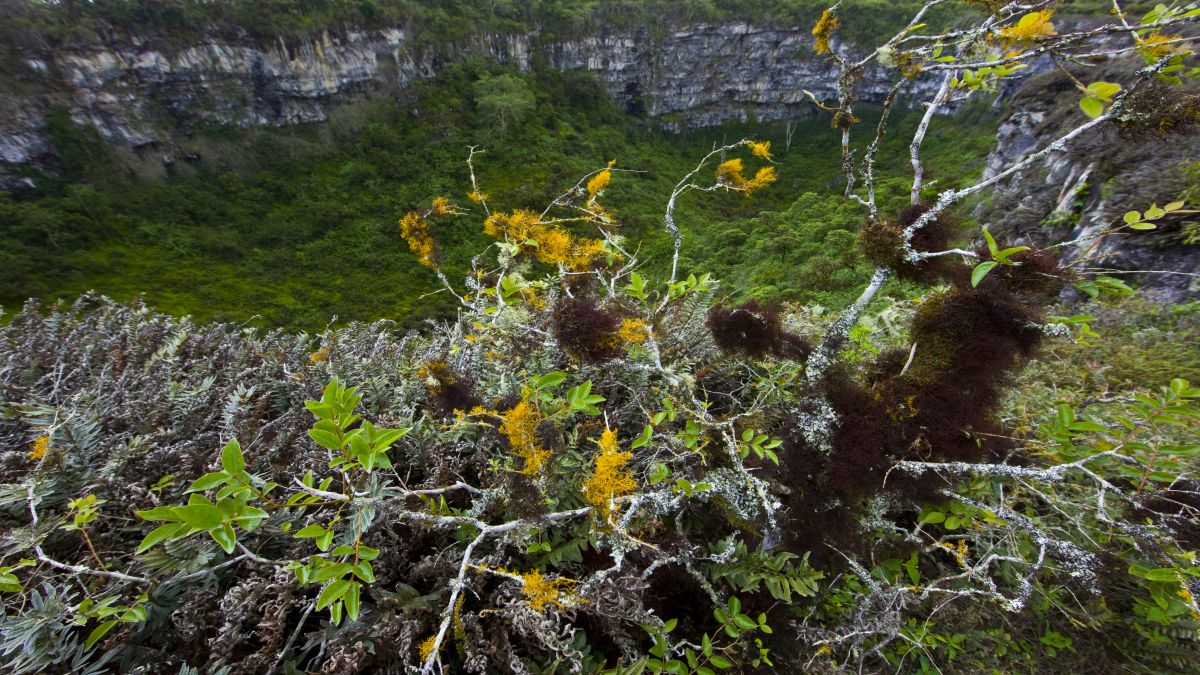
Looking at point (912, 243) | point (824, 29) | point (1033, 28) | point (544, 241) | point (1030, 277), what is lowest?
point (1030, 277)

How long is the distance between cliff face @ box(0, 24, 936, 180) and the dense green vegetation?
1.77 m

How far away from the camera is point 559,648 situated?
1364 millimetres

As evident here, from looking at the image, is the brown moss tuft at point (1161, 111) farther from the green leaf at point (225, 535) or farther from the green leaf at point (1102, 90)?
the green leaf at point (225, 535)

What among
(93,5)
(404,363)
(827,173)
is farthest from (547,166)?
(404,363)

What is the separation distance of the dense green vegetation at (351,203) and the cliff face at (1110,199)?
179 inches

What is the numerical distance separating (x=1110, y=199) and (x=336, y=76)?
184 feet

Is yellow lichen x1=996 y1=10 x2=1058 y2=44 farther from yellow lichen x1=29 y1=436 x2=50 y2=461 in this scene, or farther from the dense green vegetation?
the dense green vegetation

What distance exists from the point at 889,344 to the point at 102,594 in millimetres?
3119

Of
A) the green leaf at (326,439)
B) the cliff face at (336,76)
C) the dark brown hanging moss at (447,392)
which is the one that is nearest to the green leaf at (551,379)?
the dark brown hanging moss at (447,392)

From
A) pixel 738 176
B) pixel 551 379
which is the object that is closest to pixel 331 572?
pixel 551 379

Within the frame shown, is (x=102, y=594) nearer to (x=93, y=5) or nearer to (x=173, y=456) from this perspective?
(x=173, y=456)

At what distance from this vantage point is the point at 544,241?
267 cm

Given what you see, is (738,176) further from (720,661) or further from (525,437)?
(720,661)

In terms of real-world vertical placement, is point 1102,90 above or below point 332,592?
above
